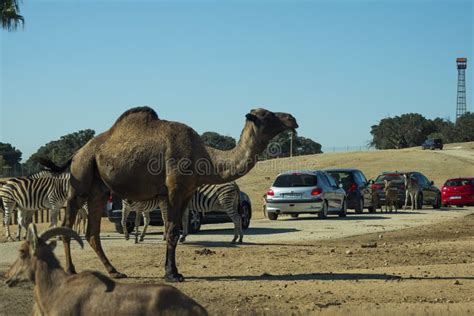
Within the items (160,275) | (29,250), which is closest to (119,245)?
(160,275)


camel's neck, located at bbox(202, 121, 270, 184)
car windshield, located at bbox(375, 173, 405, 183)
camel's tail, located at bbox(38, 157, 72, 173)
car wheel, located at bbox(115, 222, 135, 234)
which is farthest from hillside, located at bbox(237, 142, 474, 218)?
camel's neck, located at bbox(202, 121, 270, 184)

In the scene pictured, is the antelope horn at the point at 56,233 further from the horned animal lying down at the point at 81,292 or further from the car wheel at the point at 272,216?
the car wheel at the point at 272,216

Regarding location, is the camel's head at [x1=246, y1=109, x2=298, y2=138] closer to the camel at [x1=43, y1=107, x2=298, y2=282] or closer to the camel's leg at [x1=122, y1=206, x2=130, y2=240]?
the camel at [x1=43, y1=107, x2=298, y2=282]

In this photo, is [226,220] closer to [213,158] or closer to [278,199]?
[278,199]

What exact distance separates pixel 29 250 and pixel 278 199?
20744 mm

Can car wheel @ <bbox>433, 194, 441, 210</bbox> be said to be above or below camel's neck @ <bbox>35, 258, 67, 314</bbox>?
above

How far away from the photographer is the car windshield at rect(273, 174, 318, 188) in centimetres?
2984

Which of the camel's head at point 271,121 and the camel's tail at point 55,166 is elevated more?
the camel's head at point 271,121

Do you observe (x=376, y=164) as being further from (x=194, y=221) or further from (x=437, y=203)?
(x=194, y=221)

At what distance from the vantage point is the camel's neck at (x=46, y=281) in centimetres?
921

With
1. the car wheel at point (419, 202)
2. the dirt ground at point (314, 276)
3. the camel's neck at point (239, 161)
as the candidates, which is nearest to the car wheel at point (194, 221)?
the dirt ground at point (314, 276)

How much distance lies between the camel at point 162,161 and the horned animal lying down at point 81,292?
509cm

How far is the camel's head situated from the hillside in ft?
142

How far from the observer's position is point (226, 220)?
25.9m
